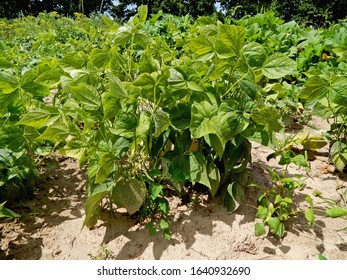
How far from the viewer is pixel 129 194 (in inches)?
53.5

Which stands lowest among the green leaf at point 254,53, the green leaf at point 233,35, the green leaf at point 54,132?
the green leaf at point 54,132

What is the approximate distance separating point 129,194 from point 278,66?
0.81 meters

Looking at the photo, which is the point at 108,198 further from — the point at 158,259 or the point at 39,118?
the point at 39,118

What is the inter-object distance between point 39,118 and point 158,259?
0.75m

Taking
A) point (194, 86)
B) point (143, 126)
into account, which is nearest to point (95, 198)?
point (143, 126)

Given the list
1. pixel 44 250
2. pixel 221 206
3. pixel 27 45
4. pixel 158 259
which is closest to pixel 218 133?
pixel 221 206

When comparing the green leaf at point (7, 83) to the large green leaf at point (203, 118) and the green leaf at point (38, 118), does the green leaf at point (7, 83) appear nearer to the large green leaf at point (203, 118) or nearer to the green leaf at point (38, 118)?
the green leaf at point (38, 118)

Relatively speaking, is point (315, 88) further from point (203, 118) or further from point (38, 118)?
point (38, 118)

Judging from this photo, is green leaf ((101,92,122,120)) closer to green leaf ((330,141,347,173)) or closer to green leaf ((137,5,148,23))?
green leaf ((137,5,148,23))

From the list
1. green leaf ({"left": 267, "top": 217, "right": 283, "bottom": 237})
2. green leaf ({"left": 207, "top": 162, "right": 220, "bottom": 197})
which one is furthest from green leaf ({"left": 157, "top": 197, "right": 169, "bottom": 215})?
green leaf ({"left": 267, "top": 217, "right": 283, "bottom": 237})

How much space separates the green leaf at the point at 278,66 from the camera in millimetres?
1262

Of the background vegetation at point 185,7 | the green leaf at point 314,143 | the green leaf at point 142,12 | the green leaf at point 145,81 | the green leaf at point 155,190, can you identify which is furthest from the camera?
the background vegetation at point 185,7

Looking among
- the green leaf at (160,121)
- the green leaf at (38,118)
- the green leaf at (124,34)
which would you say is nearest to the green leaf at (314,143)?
the green leaf at (160,121)

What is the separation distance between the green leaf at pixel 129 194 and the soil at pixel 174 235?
16cm
